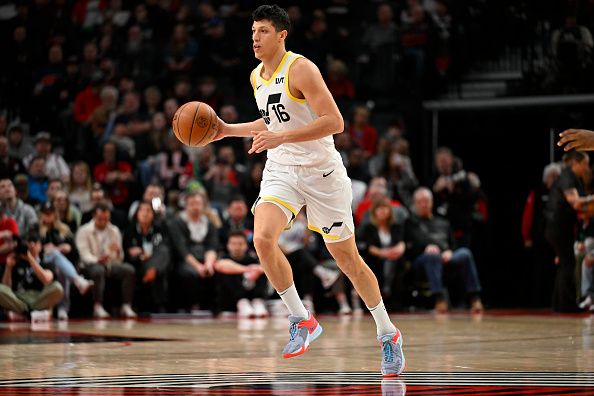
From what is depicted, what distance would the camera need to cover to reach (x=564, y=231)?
1233cm

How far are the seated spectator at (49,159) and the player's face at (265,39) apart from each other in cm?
798

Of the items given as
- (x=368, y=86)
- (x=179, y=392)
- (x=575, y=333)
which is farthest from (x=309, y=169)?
(x=368, y=86)

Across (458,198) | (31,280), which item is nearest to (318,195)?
(31,280)

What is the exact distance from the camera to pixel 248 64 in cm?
1653

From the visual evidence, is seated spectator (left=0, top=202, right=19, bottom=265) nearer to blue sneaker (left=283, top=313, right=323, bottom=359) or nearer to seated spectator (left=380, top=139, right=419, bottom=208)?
seated spectator (left=380, top=139, right=419, bottom=208)

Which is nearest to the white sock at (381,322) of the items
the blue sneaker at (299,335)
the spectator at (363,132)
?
the blue sneaker at (299,335)

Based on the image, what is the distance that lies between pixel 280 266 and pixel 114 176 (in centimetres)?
815

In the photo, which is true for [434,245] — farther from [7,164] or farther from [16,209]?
[7,164]

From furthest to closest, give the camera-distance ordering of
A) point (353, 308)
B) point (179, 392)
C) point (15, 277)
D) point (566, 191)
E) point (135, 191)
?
point (135, 191) < point (353, 308) < point (566, 191) < point (15, 277) < point (179, 392)

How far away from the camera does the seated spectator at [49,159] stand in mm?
13953

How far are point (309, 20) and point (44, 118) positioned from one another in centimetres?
417

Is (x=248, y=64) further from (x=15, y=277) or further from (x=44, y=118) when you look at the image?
(x=15, y=277)

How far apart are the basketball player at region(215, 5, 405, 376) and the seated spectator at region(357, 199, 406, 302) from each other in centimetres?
658

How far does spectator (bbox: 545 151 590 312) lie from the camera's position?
12188 mm
